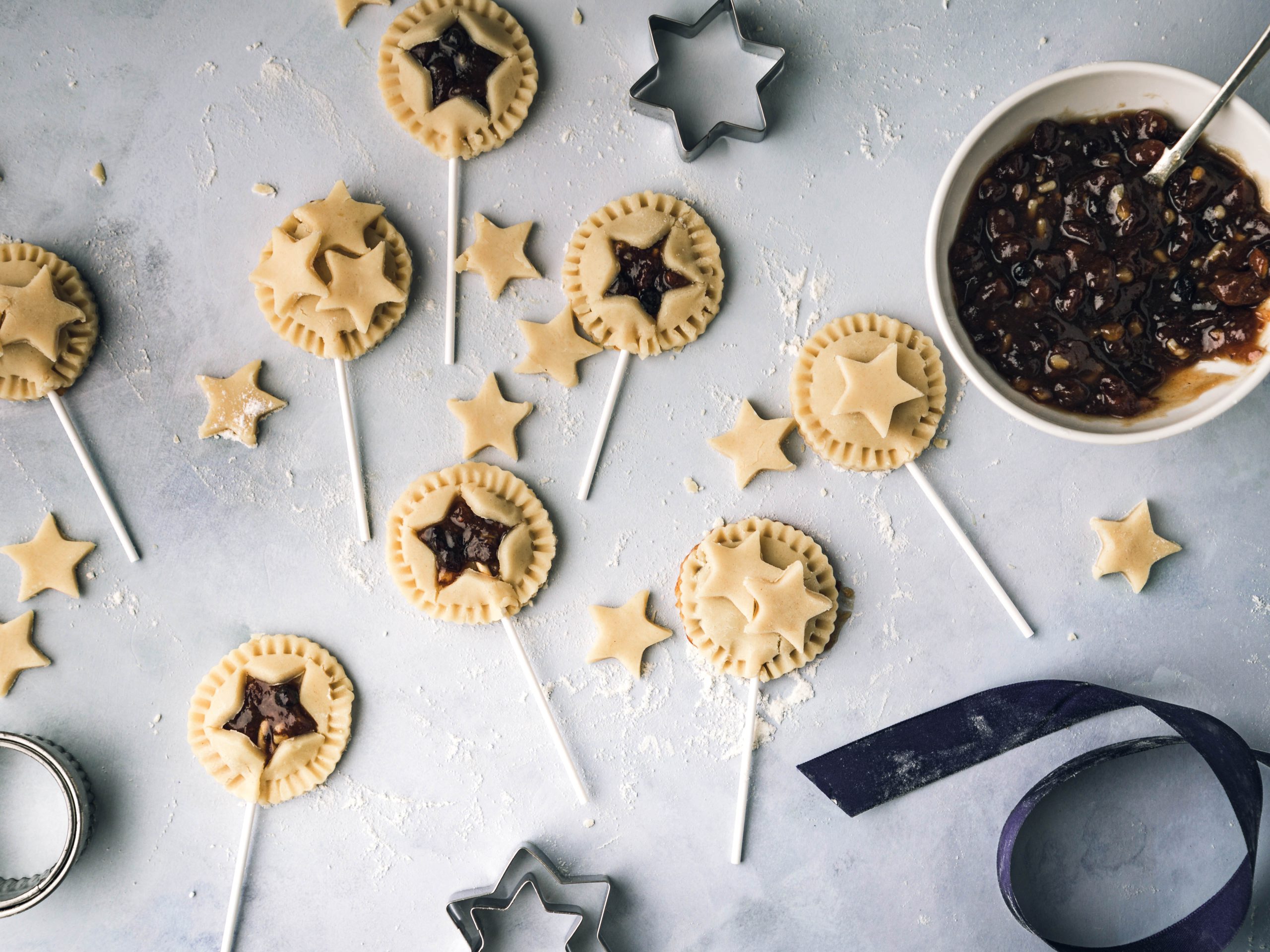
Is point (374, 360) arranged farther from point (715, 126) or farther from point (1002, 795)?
point (1002, 795)

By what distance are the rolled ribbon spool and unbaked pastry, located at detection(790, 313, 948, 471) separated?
2599mm

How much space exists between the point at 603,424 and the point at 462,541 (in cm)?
60

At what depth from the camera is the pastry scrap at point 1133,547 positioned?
8.59 feet

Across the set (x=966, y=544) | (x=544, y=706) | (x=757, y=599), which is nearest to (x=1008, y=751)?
(x=966, y=544)

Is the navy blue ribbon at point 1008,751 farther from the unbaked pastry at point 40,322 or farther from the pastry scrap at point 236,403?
the unbaked pastry at point 40,322

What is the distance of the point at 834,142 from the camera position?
8.64 ft

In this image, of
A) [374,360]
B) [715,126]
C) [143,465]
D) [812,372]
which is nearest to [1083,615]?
[812,372]

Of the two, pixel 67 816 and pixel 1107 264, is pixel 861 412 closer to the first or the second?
pixel 1107 264

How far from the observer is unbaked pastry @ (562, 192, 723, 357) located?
99.2 inches

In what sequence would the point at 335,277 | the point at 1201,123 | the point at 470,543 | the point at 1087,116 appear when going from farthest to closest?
the point at 470,543 < the point at 335,277 < the point at 1087,116 < the point at 1201,123

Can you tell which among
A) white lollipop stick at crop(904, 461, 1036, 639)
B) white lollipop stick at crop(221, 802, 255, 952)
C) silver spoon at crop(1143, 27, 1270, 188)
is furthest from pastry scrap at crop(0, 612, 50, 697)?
silver spoon at crop(1143, 27, 1270, 188)

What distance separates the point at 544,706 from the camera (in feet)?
8.62

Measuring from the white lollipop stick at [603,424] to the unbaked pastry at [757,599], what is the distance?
1.39ft

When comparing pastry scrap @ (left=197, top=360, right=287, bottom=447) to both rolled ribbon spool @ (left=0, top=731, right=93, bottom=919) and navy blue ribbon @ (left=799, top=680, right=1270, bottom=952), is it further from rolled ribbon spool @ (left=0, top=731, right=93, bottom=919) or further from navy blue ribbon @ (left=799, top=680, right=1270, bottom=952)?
navy blue ribbon @ (left=799, top=680, right=1270, bottom=952)
